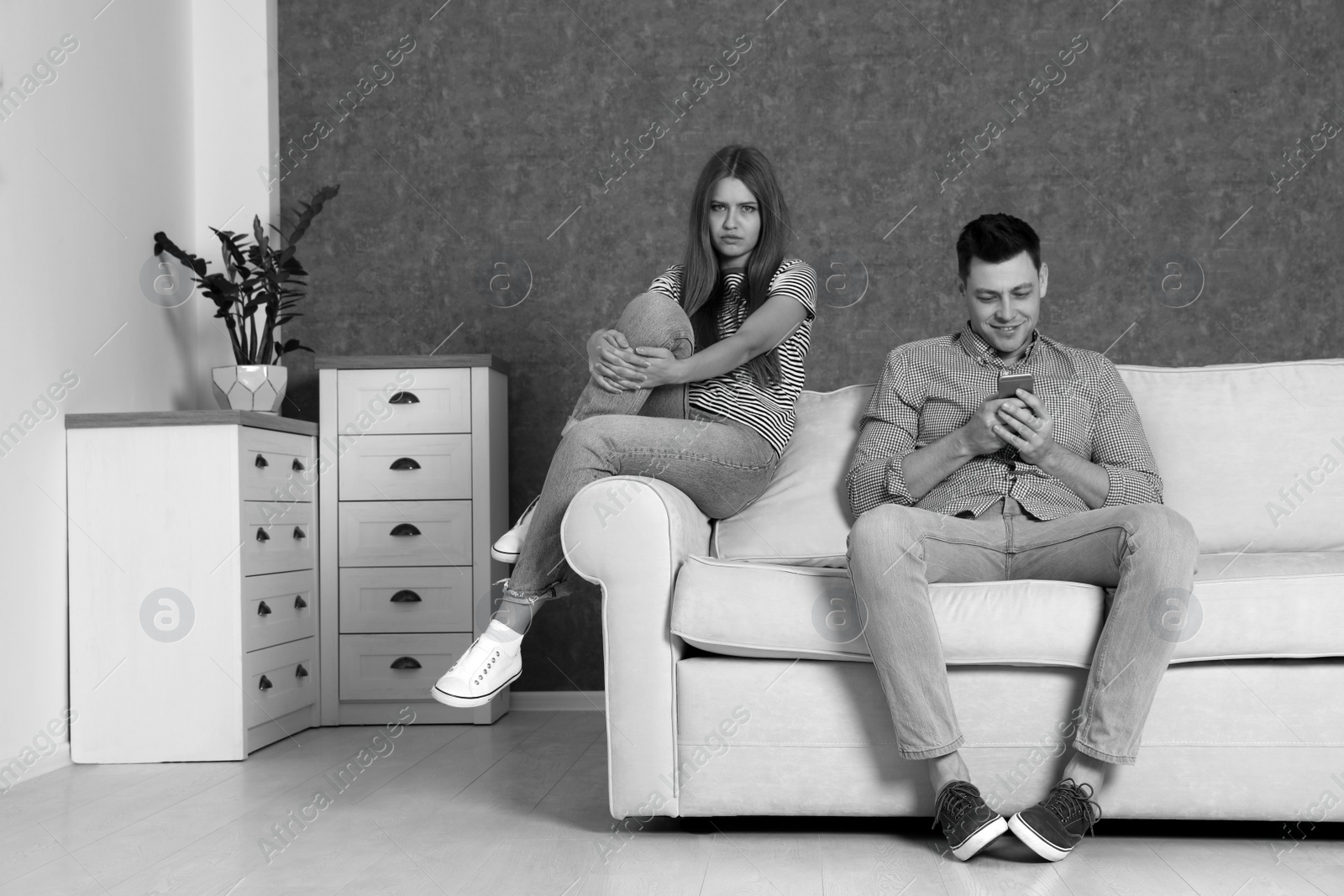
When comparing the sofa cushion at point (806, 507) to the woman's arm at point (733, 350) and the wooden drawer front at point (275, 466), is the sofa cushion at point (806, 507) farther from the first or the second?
the wooden drawer front at point (275, 466)

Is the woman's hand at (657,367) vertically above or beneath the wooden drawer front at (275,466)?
above

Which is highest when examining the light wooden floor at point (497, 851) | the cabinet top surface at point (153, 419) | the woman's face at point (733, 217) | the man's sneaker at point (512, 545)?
the woman's face at point (733, 217)

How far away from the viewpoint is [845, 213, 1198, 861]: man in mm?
1678

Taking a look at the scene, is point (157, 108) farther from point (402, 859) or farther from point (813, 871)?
point (813, 871)

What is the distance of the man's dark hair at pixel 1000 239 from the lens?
2016mm

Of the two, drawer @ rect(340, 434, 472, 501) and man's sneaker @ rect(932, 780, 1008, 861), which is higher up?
drawer @ rect(340, 434, 472, 501)

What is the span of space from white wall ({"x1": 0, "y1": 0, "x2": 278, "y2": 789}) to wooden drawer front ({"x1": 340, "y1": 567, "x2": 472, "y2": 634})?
59 centimetres

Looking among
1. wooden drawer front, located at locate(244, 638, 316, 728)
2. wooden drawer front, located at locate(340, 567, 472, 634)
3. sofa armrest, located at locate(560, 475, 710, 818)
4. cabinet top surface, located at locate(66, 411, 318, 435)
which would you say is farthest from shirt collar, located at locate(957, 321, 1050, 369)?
wooden drawer front, located at locate(244, 638, 316, 728)

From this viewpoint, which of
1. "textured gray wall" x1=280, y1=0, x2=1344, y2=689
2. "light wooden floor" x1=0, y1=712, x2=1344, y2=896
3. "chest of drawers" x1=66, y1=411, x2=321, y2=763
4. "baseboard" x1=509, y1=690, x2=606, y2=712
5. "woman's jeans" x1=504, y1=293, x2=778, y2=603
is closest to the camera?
"light wooden floor" x1=0, y1=712, x2=1344, y2=896

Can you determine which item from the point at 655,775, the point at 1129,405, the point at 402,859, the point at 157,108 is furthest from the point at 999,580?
the point at 157,108

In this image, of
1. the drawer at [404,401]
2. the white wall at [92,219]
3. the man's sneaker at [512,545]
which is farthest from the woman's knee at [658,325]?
the white wall at [92,219]

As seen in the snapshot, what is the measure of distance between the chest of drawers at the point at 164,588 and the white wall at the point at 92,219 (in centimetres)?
5

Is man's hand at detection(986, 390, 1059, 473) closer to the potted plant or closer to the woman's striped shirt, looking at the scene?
the woman's striped shirt

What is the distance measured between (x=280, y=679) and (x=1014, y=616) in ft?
6.09
